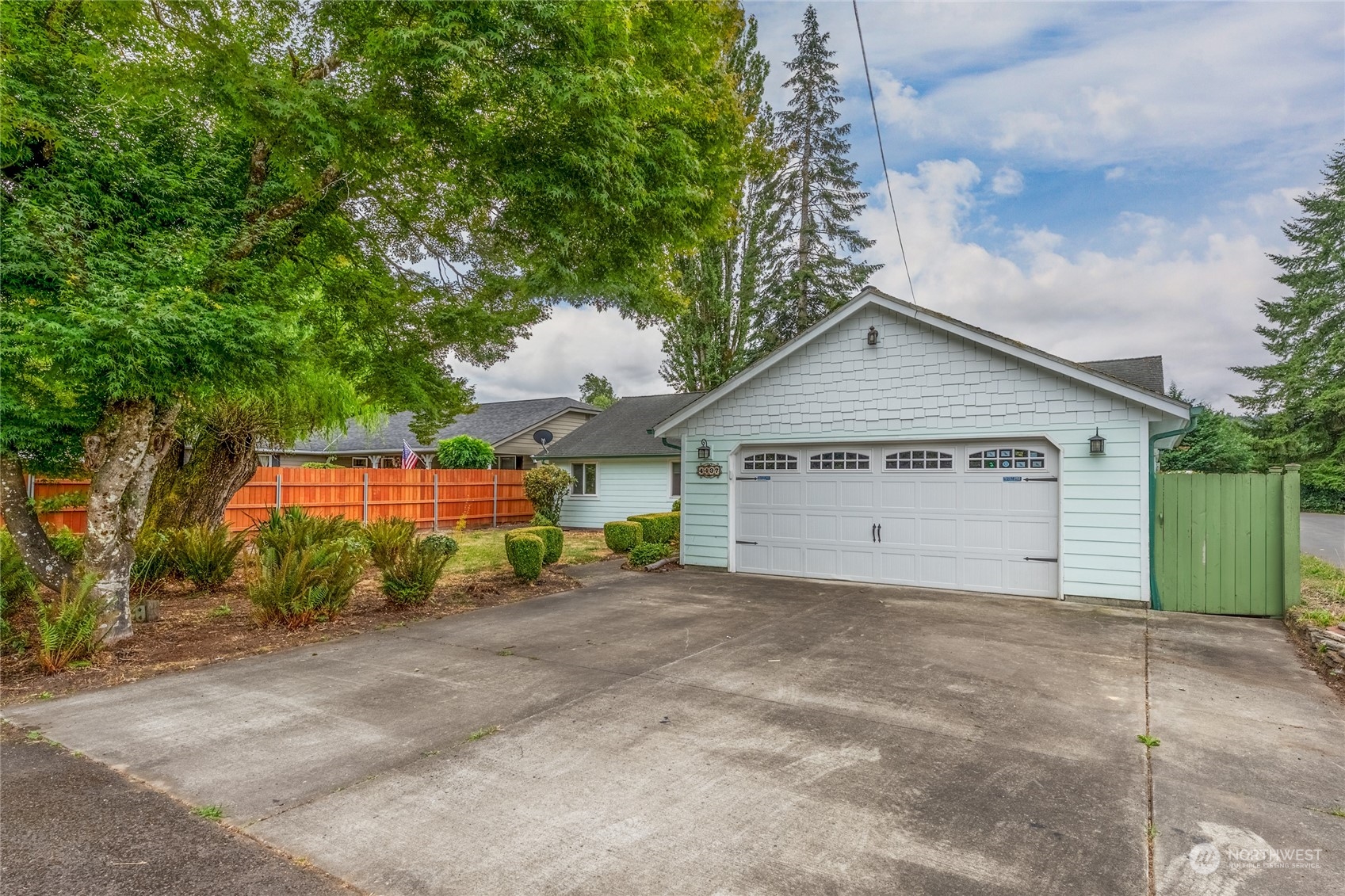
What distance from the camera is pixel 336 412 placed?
7.45 m

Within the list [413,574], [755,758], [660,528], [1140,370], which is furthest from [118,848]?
[1140,370]

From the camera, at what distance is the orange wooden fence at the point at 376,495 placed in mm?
13789

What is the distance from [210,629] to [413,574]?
6.67 feet

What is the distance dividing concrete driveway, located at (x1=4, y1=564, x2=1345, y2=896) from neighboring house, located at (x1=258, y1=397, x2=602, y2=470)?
1731 cm

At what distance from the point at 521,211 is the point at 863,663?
555cm

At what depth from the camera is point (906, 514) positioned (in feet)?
30.1

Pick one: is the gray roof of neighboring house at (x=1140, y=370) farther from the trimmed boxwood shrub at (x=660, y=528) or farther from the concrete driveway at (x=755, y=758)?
the trimmed boxwood shrub at (x=660, y=528)

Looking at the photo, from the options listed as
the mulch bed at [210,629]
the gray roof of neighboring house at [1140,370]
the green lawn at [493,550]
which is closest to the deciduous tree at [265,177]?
the mulch bed at [210,629]

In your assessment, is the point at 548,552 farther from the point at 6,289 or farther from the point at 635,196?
the point at 6,289

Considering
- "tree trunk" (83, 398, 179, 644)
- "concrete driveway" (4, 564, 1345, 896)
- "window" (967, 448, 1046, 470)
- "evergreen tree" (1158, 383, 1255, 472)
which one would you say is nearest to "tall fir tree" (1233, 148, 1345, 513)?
"evergreen tree" (1158, 383, 1255, 472)

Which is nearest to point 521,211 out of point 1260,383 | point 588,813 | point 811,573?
point 588,813

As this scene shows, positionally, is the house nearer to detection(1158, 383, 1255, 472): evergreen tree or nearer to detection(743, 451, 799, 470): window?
detection(743, 451, 799, 470): window

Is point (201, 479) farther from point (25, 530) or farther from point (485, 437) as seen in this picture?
point (485, 437)

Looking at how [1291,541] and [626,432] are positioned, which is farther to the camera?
[626,432]
